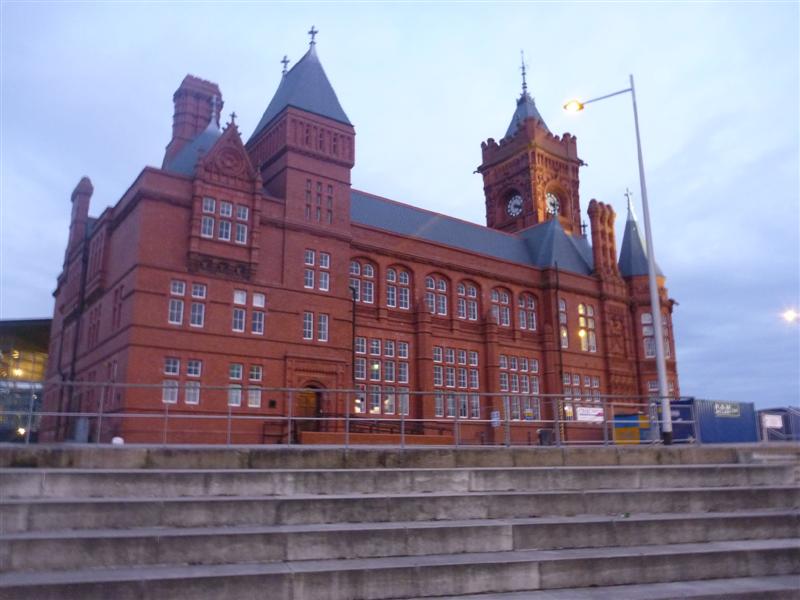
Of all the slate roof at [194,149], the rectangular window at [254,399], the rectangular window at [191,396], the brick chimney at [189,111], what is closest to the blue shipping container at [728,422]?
the rectangular window at [254,399]

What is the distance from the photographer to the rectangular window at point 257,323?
107ft

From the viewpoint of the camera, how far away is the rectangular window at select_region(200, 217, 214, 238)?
3170 cm

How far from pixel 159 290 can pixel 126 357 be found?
341 centimetres

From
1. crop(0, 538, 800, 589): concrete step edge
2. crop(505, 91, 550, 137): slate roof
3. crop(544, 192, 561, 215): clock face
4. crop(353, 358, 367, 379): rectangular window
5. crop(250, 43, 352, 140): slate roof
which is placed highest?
crop(505, 91, 550, 137): slate roof

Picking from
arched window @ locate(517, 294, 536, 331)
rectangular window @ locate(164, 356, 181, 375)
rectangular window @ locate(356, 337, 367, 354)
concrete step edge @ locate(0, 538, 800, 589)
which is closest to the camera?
concrete step edge @ locate(0, 538, 800, 589)

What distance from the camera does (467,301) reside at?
149ft

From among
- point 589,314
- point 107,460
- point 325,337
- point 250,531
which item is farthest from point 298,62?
point 250,531

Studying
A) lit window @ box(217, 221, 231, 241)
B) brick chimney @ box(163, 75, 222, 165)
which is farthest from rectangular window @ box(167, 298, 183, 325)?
brick chimney @ box(163, 75, 222, 165)

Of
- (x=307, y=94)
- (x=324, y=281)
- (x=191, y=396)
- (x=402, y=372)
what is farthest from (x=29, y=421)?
(x=307, y=94)

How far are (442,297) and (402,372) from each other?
6.69 metres

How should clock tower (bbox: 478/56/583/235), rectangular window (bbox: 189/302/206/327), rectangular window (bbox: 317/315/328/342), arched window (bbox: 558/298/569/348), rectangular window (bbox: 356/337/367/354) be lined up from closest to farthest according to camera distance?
rectangular window (bbox: 189/302/206/327), rectangular window (bbox: 317/315/328/342), rectangular window (bbox: 356/337/367/354), arched window (bbox: 558/298/569/348), clock tower (bbox: 478/56/583/235)

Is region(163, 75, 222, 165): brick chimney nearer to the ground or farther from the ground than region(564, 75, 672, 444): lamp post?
farther from the ground

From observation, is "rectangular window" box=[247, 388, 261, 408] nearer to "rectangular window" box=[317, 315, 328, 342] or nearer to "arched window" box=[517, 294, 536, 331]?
"rectangular window" box=[317, 315, 328, 342]

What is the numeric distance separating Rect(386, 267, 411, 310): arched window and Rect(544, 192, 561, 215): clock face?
89.0 ft
